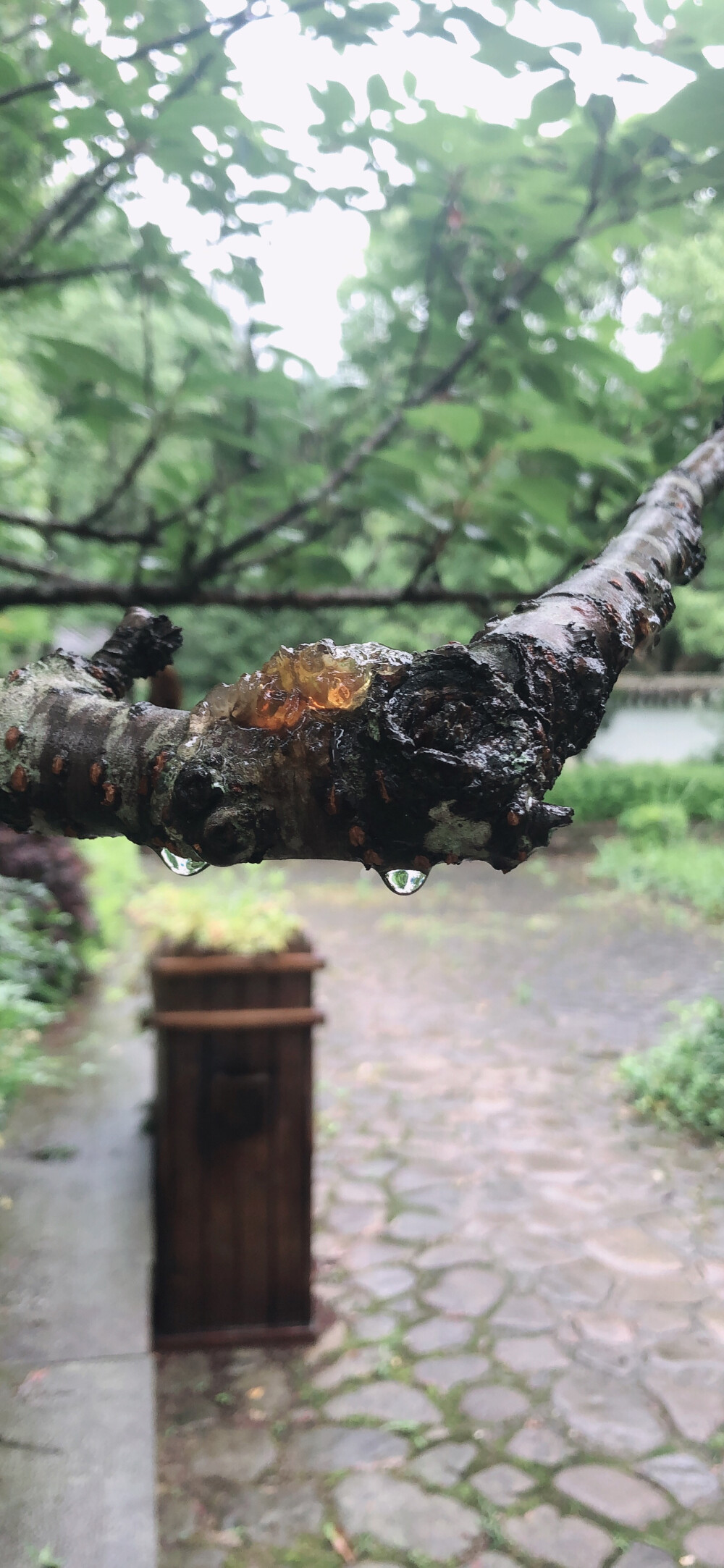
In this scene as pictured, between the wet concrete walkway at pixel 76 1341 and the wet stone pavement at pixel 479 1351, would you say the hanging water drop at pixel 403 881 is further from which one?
the wet stone pavement at pixel 479 1351

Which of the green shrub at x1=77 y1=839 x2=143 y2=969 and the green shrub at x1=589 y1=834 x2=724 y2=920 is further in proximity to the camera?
the green shrub at x1=589 y1=834 x2=724 y2=920

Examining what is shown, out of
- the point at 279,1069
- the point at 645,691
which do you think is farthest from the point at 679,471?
the point at 645,691

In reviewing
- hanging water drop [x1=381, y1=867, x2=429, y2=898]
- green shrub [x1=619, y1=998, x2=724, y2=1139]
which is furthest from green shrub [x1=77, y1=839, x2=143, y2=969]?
hanging water drop [x1=381, y1=867, x2=429, y2=898]

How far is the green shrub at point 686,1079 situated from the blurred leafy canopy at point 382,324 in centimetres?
422

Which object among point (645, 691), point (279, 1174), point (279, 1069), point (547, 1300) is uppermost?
point (645, 691)

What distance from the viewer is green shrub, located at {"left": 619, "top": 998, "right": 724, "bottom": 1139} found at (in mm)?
5512

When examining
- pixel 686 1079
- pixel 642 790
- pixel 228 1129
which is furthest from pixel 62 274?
pixel 642 790

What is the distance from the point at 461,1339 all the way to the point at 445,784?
3676mm

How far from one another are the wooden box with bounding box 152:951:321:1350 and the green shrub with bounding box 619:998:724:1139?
2764 millimetres

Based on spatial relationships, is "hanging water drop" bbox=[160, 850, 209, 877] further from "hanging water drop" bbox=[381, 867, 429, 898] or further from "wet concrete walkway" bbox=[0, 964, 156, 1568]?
"wet concrete walkway" bbox=[0, 964, 156, 1568]

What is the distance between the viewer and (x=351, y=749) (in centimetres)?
62

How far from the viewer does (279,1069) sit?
11.2 feet

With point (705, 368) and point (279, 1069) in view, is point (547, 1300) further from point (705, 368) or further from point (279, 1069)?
point (705, 368)

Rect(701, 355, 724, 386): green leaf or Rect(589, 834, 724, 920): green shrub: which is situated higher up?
Rect(589, 834, 724, 920): green shrub
